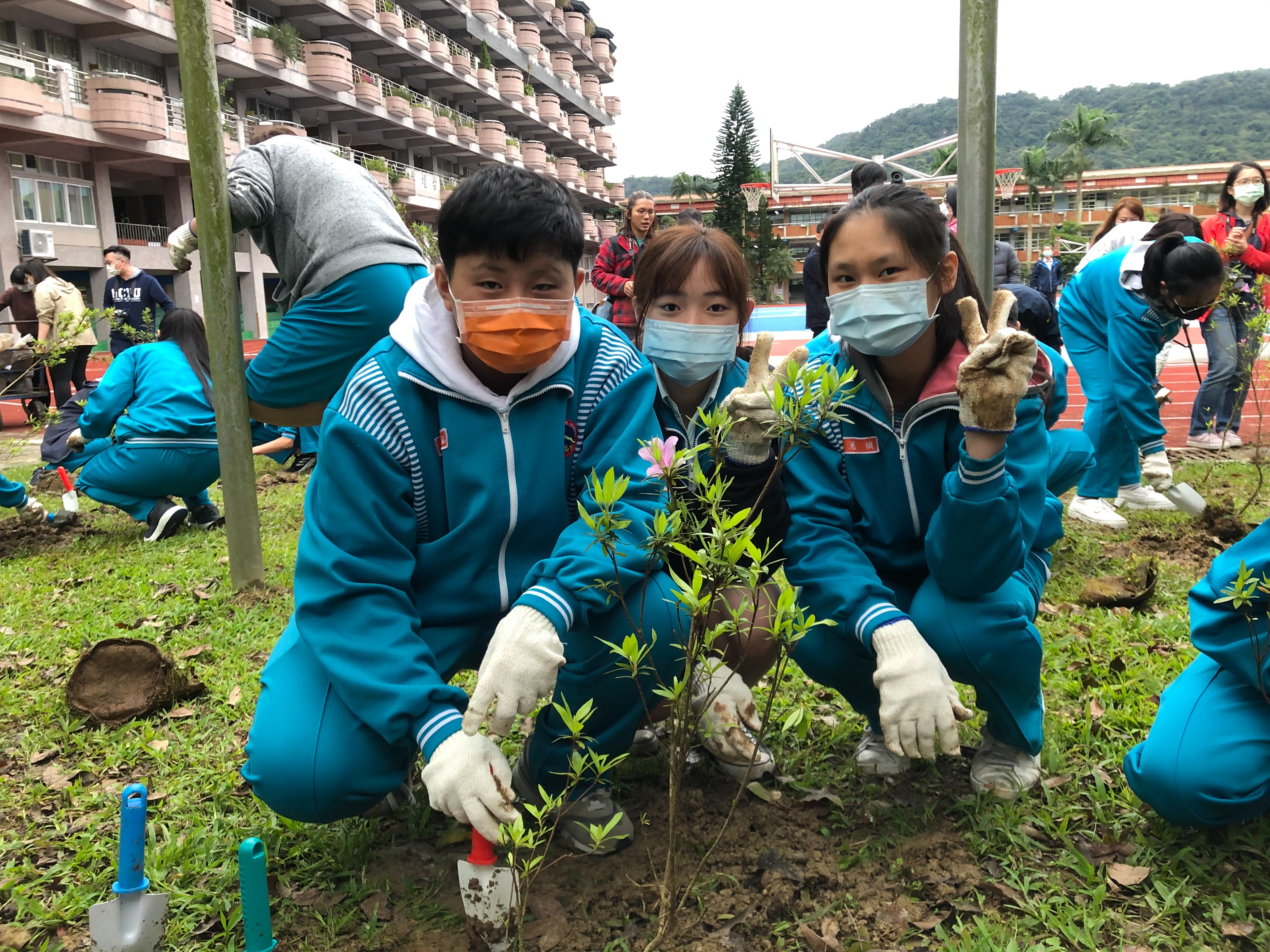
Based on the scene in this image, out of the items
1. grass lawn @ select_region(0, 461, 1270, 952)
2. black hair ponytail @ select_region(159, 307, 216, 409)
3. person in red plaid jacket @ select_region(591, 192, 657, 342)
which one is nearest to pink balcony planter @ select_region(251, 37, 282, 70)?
person in red plaid jacket @ select_region(591, 192, 657, 342)

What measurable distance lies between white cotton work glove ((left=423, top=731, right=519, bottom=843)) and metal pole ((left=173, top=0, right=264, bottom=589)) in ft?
7.83

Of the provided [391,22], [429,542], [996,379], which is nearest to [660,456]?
[996,379]

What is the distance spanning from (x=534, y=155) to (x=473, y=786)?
142 feet

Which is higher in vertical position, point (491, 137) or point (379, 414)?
point (491, 137)

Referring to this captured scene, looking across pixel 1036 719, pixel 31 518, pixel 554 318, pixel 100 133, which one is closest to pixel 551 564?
pixel 554 318

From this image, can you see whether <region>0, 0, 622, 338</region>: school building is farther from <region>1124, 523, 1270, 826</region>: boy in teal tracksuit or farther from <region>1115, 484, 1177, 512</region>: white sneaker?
<region>1124, 523, 1270, 826</region>: boy in teal tracksuit

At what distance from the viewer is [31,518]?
5441 millimetres

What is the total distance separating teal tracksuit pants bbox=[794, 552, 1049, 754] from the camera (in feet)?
6.78

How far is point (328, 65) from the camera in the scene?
Result: 84.9 feet

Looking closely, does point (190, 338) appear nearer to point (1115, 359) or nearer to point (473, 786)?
point (473, 786)

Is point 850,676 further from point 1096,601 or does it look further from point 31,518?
point 31,518

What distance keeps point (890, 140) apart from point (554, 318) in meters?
133

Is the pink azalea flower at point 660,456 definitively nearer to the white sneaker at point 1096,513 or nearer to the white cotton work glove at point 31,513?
the white sneaker at point 1096,513

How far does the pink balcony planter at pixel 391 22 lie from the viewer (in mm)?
29359
